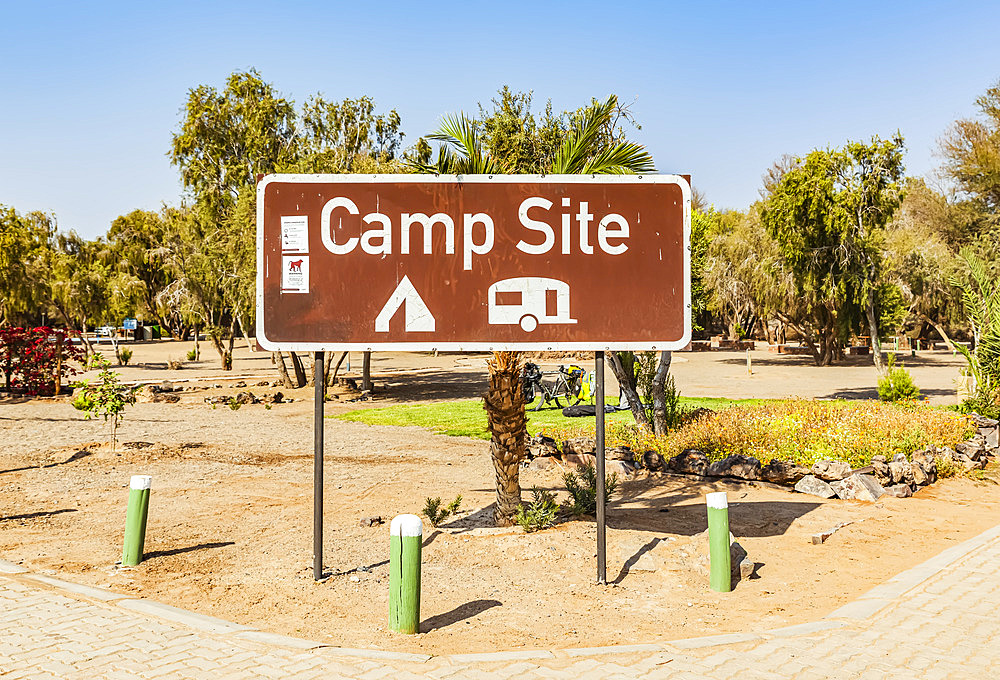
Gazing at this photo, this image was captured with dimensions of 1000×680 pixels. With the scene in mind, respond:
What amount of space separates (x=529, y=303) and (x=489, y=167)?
2145mm

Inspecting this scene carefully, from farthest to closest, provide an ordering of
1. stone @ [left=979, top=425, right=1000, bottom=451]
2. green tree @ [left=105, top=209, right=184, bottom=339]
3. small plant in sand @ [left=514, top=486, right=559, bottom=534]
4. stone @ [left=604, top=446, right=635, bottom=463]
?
green tree @ [left=105, top=209, right=184, bottom=339]
stone @ [left=979, top=425, right=1000, bottom=451]
stone @ [left=604, top=446, right=635, bottom=463]
small plant in sand @ [left=514, top=486, right=559, bottom=534]

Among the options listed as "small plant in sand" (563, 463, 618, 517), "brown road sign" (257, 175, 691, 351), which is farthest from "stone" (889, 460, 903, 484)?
"brown road sign" (257, 175, 691, 351)

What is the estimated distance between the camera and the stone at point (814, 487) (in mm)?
10797

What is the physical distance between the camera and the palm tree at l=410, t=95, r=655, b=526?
8141 millimetres

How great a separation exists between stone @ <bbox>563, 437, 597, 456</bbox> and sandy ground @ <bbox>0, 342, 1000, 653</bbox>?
3.95 ft

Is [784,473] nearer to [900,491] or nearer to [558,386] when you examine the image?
[900,491]

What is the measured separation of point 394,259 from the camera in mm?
7266

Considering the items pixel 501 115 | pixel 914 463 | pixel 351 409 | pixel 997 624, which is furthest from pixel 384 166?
pixel 997 624

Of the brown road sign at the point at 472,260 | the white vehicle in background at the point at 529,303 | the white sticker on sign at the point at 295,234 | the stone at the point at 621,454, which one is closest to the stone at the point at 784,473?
the stone at the point at 621,454

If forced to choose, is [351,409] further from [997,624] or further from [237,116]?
[997,624]

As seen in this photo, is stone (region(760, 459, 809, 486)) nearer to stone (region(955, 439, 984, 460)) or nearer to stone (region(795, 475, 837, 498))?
stone (region(795, 475, 837, 498))

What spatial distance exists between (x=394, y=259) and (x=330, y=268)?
0.57 metres

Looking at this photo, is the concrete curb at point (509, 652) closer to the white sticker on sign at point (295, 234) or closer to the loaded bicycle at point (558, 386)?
the white sticker on sign at point (295, 234)

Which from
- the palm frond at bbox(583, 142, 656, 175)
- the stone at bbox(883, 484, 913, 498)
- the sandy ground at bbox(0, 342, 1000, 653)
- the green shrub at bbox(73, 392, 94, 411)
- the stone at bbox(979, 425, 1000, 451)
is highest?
the palm frond at bbox(583, 142, 656, 175)
